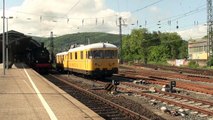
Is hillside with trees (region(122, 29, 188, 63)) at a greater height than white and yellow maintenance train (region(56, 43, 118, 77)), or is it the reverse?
hillside with trees (region(122, 29, 188, 63))

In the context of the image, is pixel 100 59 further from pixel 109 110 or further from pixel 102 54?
pixel 109 110

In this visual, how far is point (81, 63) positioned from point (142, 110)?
19606 mm

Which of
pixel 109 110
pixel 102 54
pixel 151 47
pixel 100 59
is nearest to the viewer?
pixel 109 110

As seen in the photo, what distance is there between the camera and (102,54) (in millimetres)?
32094

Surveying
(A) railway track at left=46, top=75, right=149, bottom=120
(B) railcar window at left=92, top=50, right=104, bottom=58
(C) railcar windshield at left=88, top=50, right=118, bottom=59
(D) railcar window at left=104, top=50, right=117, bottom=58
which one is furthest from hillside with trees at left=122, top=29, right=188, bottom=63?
(A) railway track at left=46, top=75, right=149, bottom=120

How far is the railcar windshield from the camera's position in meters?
31.8

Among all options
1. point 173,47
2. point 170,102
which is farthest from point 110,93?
point 173,47

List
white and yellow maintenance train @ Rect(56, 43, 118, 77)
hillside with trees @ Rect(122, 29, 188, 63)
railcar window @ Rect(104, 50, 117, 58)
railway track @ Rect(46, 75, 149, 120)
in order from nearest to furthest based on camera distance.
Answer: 1. railway track @ Rect(46, 75, 149, 120)
2. white and yellow maintenance train @ Rect(56, 43, 118, 77)
3. railcar window @ Rect(104, 50, 117, 58)
4. hillside with trees @ Rect(122, 29, 188, 63)

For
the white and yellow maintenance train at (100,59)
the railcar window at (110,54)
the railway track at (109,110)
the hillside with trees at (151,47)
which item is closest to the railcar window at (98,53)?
the white and yellow maintenance train at (100,59)

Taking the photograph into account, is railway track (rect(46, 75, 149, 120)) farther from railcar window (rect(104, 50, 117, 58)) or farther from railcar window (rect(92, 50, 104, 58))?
railcar window (rect(104, 50, 117, 58))

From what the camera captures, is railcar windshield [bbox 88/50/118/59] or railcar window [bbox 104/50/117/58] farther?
railcar window [bbox 104/50/117/58]

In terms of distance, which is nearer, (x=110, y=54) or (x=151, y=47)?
(x=110, y=54)

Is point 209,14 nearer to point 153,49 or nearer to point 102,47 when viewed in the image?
point 102,47

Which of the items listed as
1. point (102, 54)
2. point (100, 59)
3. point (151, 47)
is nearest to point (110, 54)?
point (102, 54)
